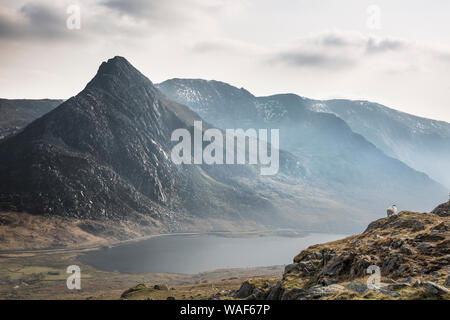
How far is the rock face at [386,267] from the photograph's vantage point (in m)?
40.5

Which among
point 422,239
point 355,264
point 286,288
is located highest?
point 422,239

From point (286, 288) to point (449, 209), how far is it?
40278 millimetres

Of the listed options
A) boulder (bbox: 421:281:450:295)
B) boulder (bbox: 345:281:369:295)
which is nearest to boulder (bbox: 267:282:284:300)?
boulder (bbox: 345:281:369:295)

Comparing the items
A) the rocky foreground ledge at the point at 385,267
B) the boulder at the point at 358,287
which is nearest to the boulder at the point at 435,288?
the rocky foreground ledge at the point at 385,267

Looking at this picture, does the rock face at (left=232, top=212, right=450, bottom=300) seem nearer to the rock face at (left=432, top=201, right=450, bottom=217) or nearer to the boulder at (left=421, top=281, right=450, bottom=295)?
the boulder at (left=421, top=281, right=450, bottom=295)

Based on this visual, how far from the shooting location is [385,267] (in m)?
49.0

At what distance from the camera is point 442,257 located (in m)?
45.5

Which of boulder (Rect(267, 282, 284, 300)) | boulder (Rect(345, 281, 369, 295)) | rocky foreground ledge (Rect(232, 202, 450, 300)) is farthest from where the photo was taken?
boulder (Rect(267, 282, 284, 300))

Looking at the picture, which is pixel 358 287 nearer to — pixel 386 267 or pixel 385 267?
pixel 386 267

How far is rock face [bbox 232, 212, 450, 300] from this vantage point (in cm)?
4047

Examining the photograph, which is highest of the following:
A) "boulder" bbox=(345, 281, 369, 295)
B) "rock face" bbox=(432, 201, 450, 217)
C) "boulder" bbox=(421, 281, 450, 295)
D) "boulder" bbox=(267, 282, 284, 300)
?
"rock face" bbox=(432, 201, 450, 217)
